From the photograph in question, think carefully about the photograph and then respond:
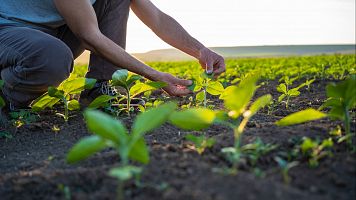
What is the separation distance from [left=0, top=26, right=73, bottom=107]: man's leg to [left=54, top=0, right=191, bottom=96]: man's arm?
8.2 inches

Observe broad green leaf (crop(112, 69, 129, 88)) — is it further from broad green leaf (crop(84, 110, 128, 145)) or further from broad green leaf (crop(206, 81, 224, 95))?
broad green leaf (crop(84, 110, 128, 145))

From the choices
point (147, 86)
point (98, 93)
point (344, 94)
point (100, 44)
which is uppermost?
point (100, 44)

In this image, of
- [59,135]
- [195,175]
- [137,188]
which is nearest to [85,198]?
[137,188]

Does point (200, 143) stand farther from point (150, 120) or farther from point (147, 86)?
point (147, 86)

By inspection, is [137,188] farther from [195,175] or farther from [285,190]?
[285,190]

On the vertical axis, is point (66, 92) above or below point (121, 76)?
below

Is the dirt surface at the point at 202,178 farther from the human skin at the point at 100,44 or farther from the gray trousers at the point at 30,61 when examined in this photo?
the gray trousers at the point at 30,61

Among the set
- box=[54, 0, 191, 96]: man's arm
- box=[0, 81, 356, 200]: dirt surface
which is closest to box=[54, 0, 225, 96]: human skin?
box=[54, 0, 191, 96]: man's arm

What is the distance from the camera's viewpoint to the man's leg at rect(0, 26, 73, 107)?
9.05 ft

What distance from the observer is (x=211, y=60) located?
3066mm

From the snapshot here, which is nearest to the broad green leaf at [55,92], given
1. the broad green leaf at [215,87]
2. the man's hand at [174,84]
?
the man's hand at [174,84]

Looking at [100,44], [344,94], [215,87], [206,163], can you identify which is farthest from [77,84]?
[344,94]

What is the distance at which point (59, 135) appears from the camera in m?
2.49

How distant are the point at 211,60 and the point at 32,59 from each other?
3.66ft
